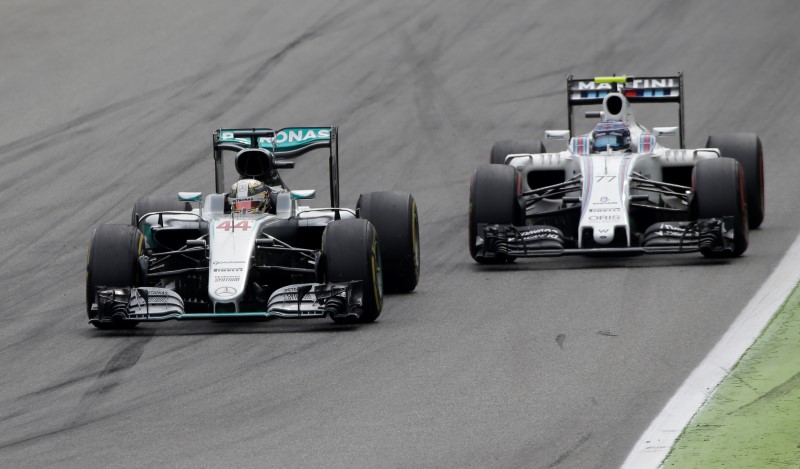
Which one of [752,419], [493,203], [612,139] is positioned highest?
[612,139]

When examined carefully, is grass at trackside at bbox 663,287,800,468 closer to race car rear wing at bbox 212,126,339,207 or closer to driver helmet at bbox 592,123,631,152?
race car rear wing at bbox 212,126,339,207

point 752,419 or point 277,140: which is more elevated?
point 277,140

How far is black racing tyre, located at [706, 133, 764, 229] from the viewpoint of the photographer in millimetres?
18500

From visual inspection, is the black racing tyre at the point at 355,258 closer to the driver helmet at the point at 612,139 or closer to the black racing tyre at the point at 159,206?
the black racing tyre at the point at 159,206

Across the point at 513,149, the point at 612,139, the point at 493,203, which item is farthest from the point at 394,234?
the point at 513,149

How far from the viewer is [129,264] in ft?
45.3

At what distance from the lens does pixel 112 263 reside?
13.8m

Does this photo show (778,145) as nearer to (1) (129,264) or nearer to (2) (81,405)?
(1) (129,264)

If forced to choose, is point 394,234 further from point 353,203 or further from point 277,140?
point 353,203

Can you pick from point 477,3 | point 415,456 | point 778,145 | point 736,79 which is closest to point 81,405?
point 415,456

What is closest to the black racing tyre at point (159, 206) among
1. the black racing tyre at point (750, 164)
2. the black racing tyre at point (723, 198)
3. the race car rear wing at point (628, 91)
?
the race car rear wing at point (628, 91)

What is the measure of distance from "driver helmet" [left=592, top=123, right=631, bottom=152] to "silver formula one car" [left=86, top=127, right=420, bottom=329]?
10.1ft

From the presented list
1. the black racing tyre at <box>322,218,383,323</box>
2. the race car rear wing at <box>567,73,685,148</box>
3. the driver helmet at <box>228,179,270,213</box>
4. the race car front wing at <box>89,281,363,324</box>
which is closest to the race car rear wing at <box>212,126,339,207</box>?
the driver helmet at <box>228,179,270,213</box>

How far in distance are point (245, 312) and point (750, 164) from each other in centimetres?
757
